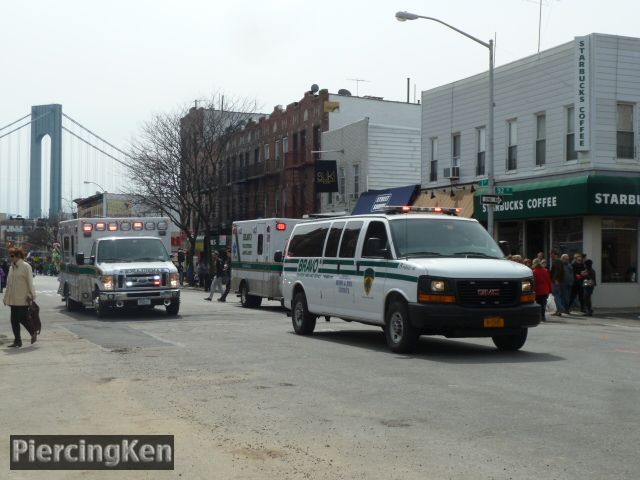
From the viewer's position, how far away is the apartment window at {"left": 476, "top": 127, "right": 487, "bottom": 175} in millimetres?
33219

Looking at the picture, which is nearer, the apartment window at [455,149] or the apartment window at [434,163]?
the apartment window at [455,149]

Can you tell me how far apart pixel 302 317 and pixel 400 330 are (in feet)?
13.2

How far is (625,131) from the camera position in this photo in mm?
27828

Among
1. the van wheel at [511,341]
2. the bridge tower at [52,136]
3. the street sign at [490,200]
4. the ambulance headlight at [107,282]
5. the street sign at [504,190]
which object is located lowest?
the van wheel at [511,341]

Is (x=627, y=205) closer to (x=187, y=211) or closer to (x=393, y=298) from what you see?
(x=393, y=298)

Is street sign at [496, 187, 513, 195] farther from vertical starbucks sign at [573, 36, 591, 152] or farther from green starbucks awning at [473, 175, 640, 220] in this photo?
vertical starbucks sign at [573, 36, 591, 152]

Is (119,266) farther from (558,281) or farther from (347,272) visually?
(558,281)

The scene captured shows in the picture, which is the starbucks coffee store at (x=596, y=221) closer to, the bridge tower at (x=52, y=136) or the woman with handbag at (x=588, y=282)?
the woman with handbag at (x=588, y=282)

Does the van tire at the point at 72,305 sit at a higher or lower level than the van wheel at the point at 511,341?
lower

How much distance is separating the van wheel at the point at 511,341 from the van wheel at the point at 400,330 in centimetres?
147

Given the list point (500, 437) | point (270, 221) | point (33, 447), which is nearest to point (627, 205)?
point (270, 221)

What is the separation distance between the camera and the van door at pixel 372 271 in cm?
1470

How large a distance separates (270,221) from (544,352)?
1355cm

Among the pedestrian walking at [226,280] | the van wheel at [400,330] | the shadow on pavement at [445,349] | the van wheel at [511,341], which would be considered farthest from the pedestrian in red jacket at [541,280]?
the pedestrian walking at [226,280]
